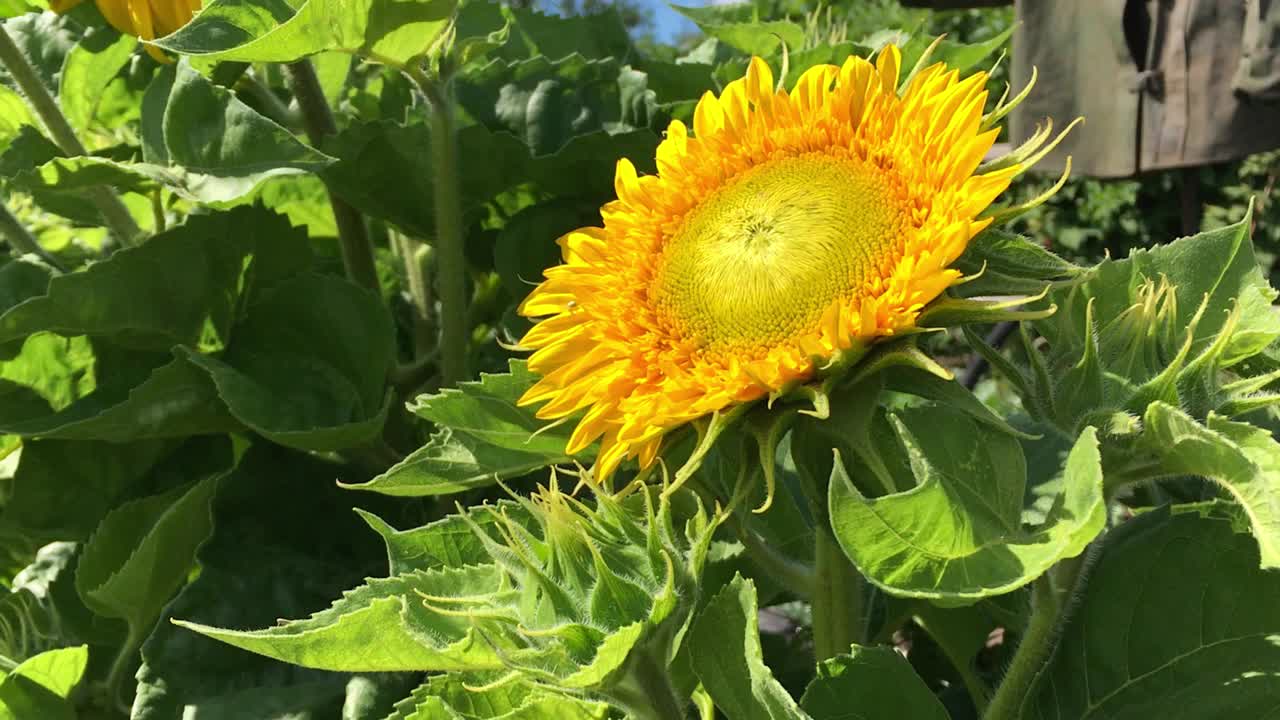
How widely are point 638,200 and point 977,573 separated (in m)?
0.27

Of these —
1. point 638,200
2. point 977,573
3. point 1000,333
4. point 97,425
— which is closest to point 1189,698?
point 977,573

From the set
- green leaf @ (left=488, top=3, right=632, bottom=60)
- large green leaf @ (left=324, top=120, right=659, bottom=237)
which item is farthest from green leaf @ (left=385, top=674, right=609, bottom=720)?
green leaf @ (left=488, top=3, right=632, bottom=60)

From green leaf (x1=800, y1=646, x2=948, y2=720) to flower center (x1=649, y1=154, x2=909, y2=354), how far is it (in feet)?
0.49

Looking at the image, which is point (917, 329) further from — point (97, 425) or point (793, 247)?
point (97, 425)

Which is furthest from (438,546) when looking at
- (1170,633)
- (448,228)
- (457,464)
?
(1170,633)

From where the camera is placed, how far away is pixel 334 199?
89cm

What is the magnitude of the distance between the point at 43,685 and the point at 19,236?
0.37 metres

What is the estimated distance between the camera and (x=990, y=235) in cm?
51

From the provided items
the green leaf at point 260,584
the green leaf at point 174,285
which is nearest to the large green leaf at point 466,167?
the green leaf at point 174,285

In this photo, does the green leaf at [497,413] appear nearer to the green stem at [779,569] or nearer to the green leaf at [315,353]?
the green stem at [779,569]

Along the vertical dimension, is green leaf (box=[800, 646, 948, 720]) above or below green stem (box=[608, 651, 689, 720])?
below

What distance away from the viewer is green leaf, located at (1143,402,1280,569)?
40cm

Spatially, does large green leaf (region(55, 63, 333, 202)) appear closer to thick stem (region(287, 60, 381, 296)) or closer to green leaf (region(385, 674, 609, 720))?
thick stem (region(287, 60, 381, 296))

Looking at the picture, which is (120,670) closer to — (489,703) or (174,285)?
(174,285)
